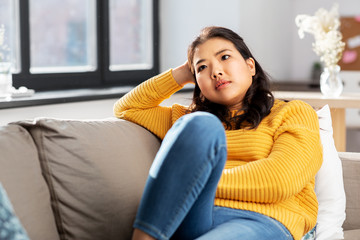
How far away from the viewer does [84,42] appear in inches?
123

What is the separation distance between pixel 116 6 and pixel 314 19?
3.71 ft

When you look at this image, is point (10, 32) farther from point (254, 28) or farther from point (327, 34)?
point (327, 34)

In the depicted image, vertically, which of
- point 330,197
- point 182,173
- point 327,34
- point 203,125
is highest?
point 327,34

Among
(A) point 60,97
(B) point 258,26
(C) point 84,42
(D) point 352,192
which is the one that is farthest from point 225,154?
(B) point 258,26

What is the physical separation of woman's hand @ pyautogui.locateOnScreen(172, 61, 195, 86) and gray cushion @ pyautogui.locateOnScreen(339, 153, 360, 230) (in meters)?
0.63

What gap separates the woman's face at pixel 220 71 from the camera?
1729 millimetres

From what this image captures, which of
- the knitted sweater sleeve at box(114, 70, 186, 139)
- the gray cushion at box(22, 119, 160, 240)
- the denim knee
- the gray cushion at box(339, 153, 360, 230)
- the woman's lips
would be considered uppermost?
the woman's lips

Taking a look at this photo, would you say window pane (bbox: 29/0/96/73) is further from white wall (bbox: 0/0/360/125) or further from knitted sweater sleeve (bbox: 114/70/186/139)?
knitted sweater sleeve (bbox: 114/70/186/139)

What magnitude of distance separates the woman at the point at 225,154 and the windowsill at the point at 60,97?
512mm

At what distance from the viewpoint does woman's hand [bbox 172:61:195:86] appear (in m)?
1.95

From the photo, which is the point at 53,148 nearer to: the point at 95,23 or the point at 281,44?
the point at 95,23

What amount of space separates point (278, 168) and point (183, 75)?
0.57 metres

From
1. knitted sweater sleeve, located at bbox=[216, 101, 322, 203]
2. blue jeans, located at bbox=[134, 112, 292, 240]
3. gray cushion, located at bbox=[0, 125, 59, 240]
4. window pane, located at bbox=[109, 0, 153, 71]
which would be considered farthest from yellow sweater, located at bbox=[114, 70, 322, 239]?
window pane, located at bbox=[109, 0, 153, 71]

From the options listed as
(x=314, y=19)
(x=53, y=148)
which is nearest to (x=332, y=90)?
(x=314, y=19)
